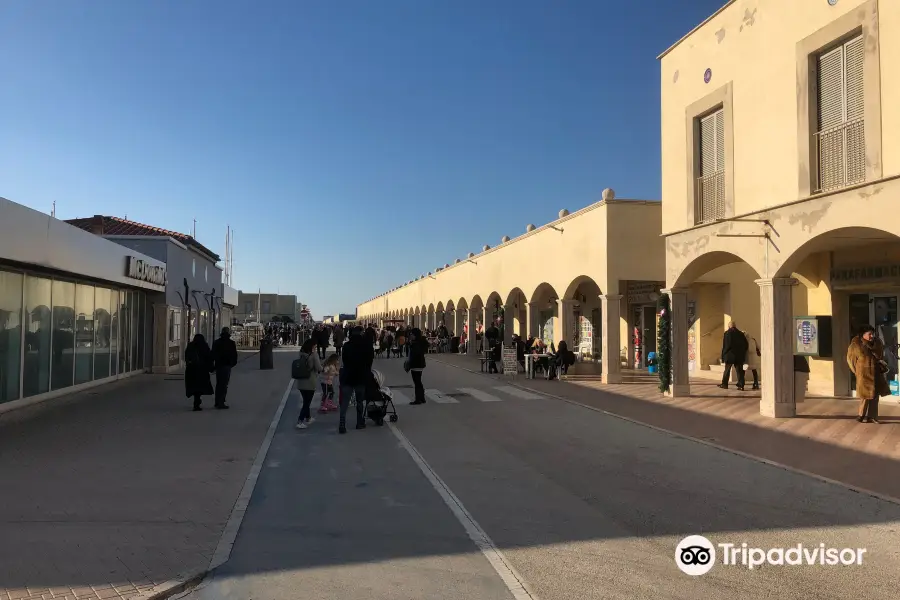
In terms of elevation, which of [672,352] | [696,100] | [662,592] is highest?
[696,100]

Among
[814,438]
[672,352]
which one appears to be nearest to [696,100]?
[672,352]

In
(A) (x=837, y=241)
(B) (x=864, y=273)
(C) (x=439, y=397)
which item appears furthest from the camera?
(C) (x=439, y=397)

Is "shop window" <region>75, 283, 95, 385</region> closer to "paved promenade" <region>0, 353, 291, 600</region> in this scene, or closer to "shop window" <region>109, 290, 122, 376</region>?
"shop window" <region>109, 290, 122, 376</region>

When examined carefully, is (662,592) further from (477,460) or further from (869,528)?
(477,460)

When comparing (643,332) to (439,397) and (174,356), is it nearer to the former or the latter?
(439,397)

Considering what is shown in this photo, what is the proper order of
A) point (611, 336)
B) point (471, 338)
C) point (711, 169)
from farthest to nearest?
point (471, 338)
point (611, 336)
point (711, 169)

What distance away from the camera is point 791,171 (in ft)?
39.6

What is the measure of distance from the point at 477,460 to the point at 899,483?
4.97 m

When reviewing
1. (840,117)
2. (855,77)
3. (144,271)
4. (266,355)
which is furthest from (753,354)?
(144,271)

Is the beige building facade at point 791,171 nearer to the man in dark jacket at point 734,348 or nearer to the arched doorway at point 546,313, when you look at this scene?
the man in dark jacket at point 734,348

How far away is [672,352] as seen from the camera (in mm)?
15883

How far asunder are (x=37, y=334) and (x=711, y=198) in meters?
15.2

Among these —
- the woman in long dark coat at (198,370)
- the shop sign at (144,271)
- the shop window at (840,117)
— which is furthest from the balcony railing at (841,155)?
the shop sign at (144,271)

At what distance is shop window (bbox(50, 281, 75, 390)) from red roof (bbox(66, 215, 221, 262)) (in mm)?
10046
